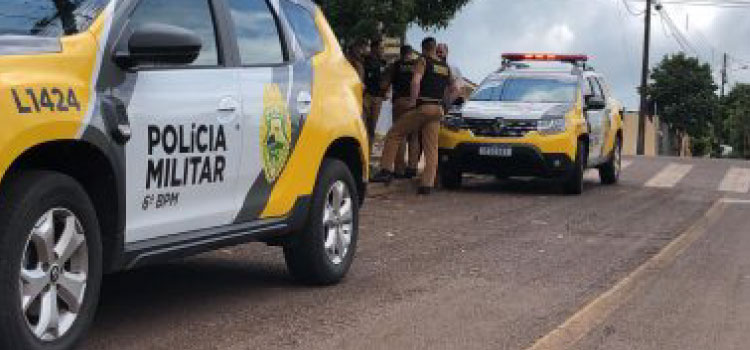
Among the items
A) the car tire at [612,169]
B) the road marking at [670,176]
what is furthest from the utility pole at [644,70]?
the car tire at [612,169]

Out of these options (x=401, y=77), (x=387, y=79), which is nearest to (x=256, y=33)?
(x=401, y=77)

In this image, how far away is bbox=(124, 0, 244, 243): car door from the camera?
505 centimetres

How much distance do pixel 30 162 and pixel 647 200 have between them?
35.5ft

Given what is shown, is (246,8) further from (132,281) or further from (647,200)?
(647,200)

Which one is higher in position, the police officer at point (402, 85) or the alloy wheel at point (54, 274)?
the police officer at point (402, 85)

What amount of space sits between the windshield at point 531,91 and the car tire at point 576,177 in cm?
68

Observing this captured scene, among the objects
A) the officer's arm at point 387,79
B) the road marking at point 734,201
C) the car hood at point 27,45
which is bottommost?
the road marking at point 734,201

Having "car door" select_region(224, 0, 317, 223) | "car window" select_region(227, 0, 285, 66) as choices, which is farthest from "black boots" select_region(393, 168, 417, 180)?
"car window" select_region(227, 0, 285, 66)

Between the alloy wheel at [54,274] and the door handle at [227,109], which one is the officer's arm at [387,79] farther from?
the alloy wheel at [54,274]

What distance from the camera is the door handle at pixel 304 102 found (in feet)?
21.6

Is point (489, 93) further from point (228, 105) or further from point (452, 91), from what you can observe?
point (228, 105)

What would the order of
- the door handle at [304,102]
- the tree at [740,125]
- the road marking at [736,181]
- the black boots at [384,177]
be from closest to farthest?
the door handle at [304,102] → the black boots at [384,177] → the road marking at [736,181] → the tree at [740,125]

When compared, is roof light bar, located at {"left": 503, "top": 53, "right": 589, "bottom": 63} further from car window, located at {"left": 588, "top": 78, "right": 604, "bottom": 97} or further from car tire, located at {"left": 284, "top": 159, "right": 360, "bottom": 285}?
car tire, located at {"left": 284, "top": 159, "right": 360, "bottom": 285}

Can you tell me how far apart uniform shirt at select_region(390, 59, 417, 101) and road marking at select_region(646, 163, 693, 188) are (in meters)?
4.74
